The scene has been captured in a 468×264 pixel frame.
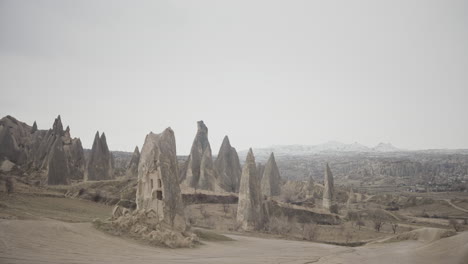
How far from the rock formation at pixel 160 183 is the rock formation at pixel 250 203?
962 centimetres

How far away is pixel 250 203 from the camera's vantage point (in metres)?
24.0

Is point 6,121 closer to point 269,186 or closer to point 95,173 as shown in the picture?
point 95,173

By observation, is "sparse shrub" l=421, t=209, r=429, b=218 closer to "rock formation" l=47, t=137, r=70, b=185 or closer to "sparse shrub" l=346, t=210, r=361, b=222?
"sparse shrub" l=346, t=210, r=361, b=222

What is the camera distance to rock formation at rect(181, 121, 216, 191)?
3862 centimetres

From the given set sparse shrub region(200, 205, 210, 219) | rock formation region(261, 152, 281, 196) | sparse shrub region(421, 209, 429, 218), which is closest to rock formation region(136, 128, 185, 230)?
sparse shrub region(200, 205, 210, 219)

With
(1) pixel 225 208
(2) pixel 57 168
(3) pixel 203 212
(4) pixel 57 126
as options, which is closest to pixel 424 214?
(1) pixel 225 208

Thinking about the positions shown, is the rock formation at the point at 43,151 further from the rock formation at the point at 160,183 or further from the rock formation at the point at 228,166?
the rock formation at the point at 160,183

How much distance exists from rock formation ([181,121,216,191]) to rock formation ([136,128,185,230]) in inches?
911

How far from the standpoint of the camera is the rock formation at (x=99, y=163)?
39.7 metres

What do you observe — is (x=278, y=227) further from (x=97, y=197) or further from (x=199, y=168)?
(x=199, y=168)

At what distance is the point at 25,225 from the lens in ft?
31.9

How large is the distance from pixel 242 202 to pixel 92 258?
16.7 metres

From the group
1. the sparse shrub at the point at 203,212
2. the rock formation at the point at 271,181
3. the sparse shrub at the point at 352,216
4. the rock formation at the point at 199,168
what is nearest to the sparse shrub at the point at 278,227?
the sparse shrub at the point at 203,212

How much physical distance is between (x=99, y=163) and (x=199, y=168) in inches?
431
